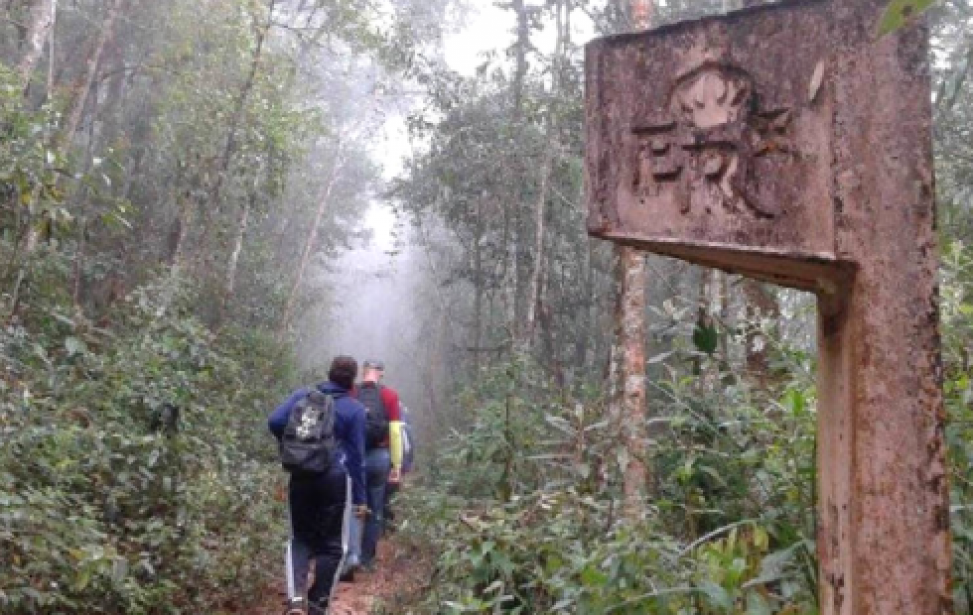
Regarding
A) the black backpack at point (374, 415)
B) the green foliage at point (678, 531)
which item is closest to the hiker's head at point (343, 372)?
the green foliage at point (678, 531)

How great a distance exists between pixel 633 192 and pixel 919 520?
34.6 inches

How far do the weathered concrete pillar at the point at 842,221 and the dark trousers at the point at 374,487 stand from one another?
14.7 feet

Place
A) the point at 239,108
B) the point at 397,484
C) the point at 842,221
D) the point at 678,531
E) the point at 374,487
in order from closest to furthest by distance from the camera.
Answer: the point at 842,221 < the point at 678,531 < the point at 374,487 < the point at 397,484 < the point at 239,108

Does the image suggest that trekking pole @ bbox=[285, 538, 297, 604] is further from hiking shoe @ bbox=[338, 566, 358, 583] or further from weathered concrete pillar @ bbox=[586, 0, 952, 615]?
weathered concrete pillar @ bbox=[586, 0, 952, 615]

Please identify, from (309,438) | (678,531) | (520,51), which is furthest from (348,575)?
(520,51)

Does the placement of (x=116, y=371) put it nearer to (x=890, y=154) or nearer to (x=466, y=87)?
(x=890, y=154)

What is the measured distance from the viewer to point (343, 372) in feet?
15.4

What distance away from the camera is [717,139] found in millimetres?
1932

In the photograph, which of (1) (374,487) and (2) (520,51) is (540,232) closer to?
(2) (520,51)

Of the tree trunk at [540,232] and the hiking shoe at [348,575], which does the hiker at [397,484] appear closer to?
the hiking shoe at [348,575]

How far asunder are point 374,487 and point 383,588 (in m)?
0.68

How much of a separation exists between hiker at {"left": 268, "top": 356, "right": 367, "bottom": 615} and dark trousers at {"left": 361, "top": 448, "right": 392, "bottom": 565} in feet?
5.54

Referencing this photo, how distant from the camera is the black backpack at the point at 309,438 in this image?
4195mm

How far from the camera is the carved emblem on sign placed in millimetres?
1874
